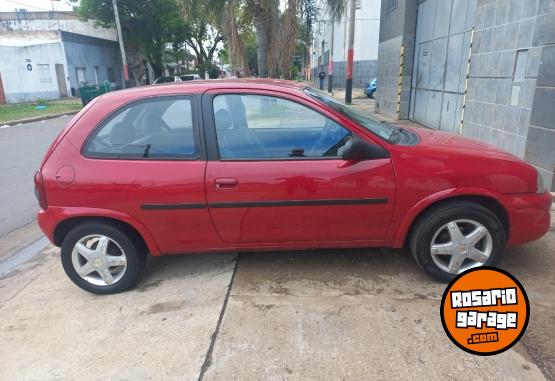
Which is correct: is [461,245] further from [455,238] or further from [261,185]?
[261,185]

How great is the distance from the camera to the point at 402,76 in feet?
39.7

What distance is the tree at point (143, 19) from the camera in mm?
29219

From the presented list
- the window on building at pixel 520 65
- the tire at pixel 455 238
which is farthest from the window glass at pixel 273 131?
the window on building at pixel 520 65

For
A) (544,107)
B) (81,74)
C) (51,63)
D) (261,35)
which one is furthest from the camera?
(81,74)

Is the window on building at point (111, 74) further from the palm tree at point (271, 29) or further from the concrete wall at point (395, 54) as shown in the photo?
the palm tree at point (271, 29)

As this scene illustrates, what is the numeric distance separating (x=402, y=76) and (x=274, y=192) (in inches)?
408

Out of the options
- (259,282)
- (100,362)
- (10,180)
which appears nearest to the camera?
(100,362)

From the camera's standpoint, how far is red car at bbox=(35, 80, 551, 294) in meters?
3.02

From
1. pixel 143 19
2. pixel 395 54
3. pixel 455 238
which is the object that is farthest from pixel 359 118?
pixel 143 19

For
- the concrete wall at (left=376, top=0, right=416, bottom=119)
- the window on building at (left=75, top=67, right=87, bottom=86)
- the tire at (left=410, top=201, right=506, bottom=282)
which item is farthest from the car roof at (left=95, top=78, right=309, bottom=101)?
the window on building at (left=75, top=67, right=87, bottom=86)

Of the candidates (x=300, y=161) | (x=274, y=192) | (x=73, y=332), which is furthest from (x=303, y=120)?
(x=73, y=332)

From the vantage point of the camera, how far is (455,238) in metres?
3.08

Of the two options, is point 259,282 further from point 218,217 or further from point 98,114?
point 98,114

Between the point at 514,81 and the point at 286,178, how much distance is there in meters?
4.86
